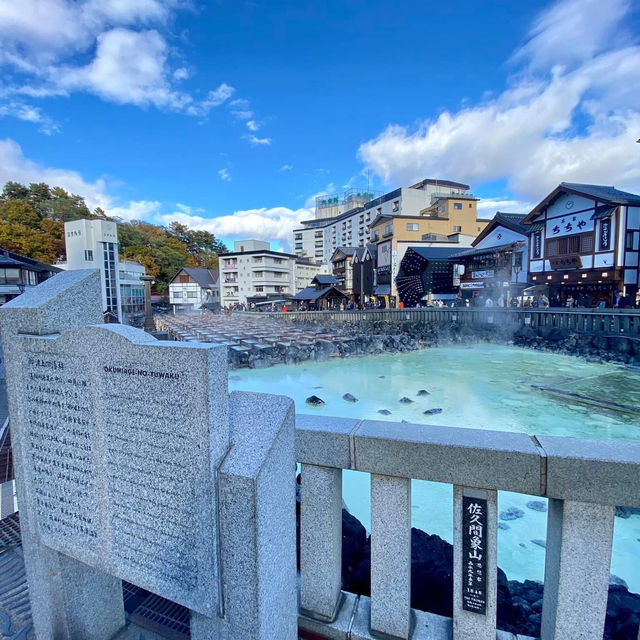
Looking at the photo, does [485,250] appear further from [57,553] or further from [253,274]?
[253,274]

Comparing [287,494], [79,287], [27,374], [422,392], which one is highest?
[79,287]

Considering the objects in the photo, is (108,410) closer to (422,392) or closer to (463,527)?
(463,527)

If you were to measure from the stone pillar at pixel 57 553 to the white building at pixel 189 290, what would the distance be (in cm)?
5178

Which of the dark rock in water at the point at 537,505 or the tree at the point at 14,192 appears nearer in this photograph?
the dark rock in water at the point at 537,505

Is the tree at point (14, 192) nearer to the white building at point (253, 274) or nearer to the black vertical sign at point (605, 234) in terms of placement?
the white building at point (253, 274)

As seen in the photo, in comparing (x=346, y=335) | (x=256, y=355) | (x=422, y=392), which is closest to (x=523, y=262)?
(x=346, y=335)

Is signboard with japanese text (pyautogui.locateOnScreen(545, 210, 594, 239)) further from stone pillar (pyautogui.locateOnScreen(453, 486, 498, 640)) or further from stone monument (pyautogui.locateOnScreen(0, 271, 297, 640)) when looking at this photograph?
stone monument (pyautogui.locateOnScreen(0, 271, 297, 640))

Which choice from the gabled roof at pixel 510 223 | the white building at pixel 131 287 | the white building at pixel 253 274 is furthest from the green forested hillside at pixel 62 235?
the gabled roof at pixel 510 223

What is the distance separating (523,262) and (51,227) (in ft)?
147

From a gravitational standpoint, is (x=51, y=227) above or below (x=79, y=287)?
above

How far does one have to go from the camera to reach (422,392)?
41.2ft

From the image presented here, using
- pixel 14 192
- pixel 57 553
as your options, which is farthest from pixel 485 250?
pixel 14 192

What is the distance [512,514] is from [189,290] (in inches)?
2058

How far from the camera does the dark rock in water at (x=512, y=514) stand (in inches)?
204
